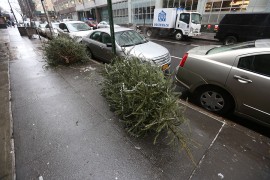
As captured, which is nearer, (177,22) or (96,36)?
(96,36)

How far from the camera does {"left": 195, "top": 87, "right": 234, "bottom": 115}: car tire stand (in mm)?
2895

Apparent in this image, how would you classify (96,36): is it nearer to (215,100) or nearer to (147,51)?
(147,51)

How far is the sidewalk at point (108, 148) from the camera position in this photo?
1.89 metres

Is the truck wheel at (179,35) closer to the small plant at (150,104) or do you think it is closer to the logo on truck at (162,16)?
the logo on truck at (162,16)

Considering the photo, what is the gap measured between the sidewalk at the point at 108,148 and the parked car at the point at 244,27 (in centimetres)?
890

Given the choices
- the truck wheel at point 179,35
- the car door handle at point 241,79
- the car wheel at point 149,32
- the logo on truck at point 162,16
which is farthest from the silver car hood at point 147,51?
the car wheel at point 149,32

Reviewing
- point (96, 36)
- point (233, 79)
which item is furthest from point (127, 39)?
point (233, 79)

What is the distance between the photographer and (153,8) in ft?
66.8

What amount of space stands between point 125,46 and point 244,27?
27.3ft

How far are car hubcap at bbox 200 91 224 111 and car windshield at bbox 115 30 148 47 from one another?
313 cm

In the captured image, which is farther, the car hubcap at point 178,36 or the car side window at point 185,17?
the car hubcap at point 178,36

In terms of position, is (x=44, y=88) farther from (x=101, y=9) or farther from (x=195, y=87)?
(x=101, y=9)

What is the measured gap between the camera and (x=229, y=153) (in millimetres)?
2145

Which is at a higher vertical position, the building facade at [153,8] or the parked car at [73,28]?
the building facade at [153,8]
